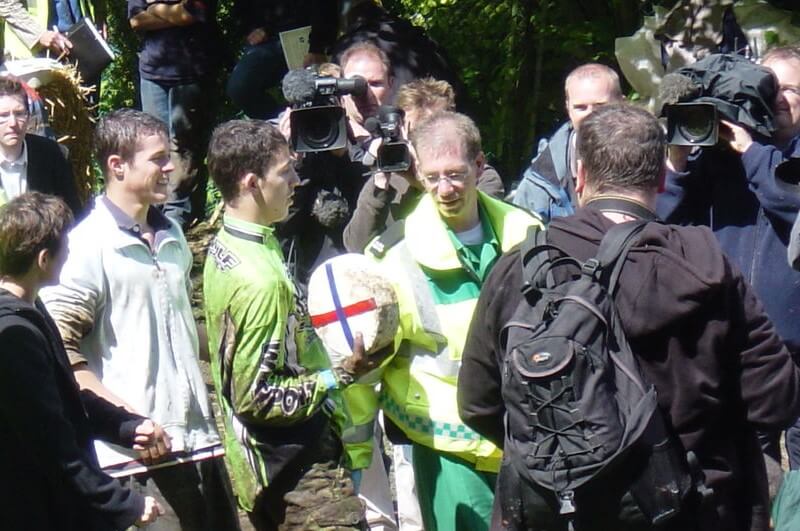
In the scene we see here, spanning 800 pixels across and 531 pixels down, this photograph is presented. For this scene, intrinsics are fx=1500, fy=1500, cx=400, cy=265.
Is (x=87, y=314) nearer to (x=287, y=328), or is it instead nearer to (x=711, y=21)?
(x=287, y=328)

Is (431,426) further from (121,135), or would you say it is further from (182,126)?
(182,126)

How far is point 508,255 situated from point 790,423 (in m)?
0.82

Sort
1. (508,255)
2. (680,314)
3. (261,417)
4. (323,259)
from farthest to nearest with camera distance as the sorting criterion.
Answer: (323,259)
(261,417)
(508,255)
(680,314)

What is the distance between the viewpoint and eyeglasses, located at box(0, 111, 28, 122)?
5891mm

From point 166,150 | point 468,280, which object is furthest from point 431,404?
point 166,150

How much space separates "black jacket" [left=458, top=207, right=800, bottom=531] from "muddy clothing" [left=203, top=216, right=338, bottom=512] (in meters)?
0.94

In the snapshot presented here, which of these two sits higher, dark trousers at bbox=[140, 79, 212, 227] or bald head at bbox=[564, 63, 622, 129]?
bald head at bbox=[564, 63, 622, 129]

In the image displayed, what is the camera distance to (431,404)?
4.59 metres

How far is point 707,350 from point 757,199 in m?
1.62

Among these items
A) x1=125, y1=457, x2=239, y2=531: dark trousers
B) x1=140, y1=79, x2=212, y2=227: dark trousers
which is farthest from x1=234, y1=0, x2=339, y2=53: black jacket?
x1=125, y1=457, x2=239, y2=531: dark trousers

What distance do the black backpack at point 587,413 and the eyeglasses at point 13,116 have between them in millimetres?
2962

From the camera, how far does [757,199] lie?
5105 millimetres

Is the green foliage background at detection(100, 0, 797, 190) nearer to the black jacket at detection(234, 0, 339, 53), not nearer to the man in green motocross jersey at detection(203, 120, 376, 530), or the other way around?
the black jacket at detection(234, 0, 339, 53)

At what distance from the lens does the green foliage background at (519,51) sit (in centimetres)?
808
